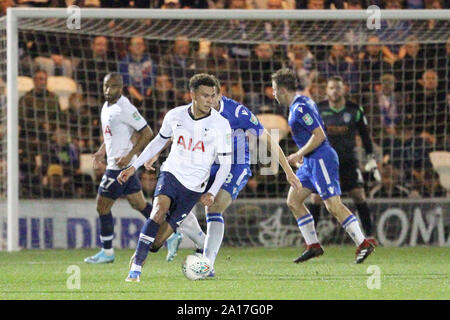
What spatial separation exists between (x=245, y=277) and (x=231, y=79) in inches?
244

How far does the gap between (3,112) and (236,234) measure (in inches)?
133

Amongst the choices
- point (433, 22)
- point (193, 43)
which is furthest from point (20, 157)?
point (433, 22)

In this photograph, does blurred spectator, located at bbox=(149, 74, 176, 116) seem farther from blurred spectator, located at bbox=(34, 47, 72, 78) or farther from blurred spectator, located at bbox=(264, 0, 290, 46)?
blurred spectator, located at bbox=(264, 0, 290, 46)

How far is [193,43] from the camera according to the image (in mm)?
14578

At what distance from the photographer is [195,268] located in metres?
8.16

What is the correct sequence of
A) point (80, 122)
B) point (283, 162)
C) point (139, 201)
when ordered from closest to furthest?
point (283, 162)
point (139, 201)
point (80, 122)

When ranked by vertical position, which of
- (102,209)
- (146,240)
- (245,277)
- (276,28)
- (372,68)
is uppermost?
(276,28)

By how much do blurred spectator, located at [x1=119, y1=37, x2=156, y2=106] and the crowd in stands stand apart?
0.5 inches

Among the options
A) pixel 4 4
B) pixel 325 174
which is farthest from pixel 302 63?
pixel 325 174

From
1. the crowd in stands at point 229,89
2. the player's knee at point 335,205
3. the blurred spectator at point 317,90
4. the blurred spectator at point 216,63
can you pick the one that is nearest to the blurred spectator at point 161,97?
the crowd in stands at point 229,89

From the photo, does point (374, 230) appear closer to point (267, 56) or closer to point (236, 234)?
point (236, 234)

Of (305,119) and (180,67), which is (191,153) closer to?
(305,119)

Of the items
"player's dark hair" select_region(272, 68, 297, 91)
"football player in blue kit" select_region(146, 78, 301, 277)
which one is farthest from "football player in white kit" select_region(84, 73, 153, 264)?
"player's dark hair" select_region(272, 68, 297, 91)
